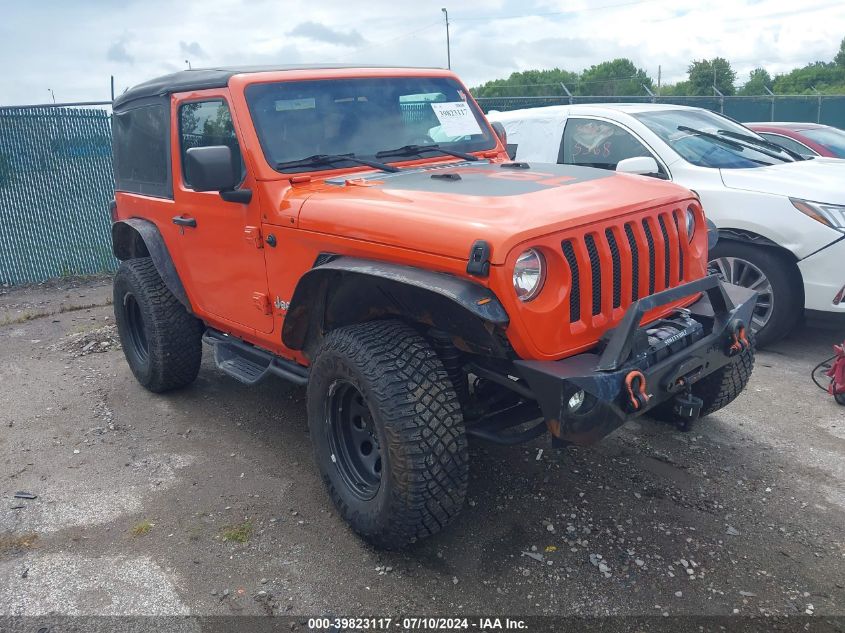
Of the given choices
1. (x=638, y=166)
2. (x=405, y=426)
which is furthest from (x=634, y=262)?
(x=638, y=166)

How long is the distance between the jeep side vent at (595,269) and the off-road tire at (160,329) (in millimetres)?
3012

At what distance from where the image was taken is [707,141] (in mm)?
6105

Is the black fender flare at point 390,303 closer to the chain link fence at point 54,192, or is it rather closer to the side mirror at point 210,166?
the side mirror at point 210,166

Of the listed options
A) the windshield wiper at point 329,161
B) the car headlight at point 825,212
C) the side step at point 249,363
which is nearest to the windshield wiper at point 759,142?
the car headlight at point 825,212

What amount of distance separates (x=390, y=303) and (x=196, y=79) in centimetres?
202

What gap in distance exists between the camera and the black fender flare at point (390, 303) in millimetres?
2697

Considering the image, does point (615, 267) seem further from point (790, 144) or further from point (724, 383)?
point (790, 144)

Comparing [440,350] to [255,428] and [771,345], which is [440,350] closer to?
[255,428]

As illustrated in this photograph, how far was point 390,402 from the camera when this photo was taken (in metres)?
2.92

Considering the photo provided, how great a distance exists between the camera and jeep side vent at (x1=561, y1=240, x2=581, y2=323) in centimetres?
284

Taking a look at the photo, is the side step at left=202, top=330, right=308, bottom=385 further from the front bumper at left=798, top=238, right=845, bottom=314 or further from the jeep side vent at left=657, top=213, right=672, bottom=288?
the front bumper at left=798, top=238, right=845, bottom=314

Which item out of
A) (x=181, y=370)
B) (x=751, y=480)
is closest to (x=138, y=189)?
(x=181, y=370)

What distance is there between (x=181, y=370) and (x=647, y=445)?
10.2 ft

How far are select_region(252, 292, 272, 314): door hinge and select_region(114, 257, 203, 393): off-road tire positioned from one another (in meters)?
1.20
